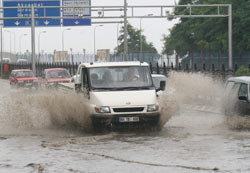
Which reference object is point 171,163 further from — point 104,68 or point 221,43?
point 221,43

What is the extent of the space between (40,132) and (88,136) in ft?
6.08

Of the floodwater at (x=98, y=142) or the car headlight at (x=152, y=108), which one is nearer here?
the floodwater at (x=98, y=142)

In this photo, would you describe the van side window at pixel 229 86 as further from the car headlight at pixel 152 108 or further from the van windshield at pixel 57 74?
the van windshield at pixel 57 74

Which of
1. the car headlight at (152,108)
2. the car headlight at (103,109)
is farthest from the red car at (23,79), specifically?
the car headlight at (103,109)

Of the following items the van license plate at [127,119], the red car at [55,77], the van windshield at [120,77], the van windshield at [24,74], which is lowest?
the van windshield at [24,74]

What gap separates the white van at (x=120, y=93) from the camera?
52.4 feet

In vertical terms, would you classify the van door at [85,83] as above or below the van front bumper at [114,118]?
above

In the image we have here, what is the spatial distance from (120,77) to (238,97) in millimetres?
2972

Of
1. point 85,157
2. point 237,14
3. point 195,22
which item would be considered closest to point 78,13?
point 237,14

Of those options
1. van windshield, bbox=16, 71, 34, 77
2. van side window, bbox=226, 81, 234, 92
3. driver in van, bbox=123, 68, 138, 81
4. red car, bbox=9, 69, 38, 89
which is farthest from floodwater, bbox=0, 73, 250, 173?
van windshield, bbox=16, 71, 34, 77

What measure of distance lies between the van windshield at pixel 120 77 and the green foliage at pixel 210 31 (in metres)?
45.8

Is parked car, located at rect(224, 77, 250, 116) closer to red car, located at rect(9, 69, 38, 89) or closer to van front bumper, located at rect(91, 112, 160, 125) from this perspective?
van front bumper, located at rect(91, 112, 160, 125)

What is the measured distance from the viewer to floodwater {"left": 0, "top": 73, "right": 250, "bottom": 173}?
10.8 metres

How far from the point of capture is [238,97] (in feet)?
56.7
